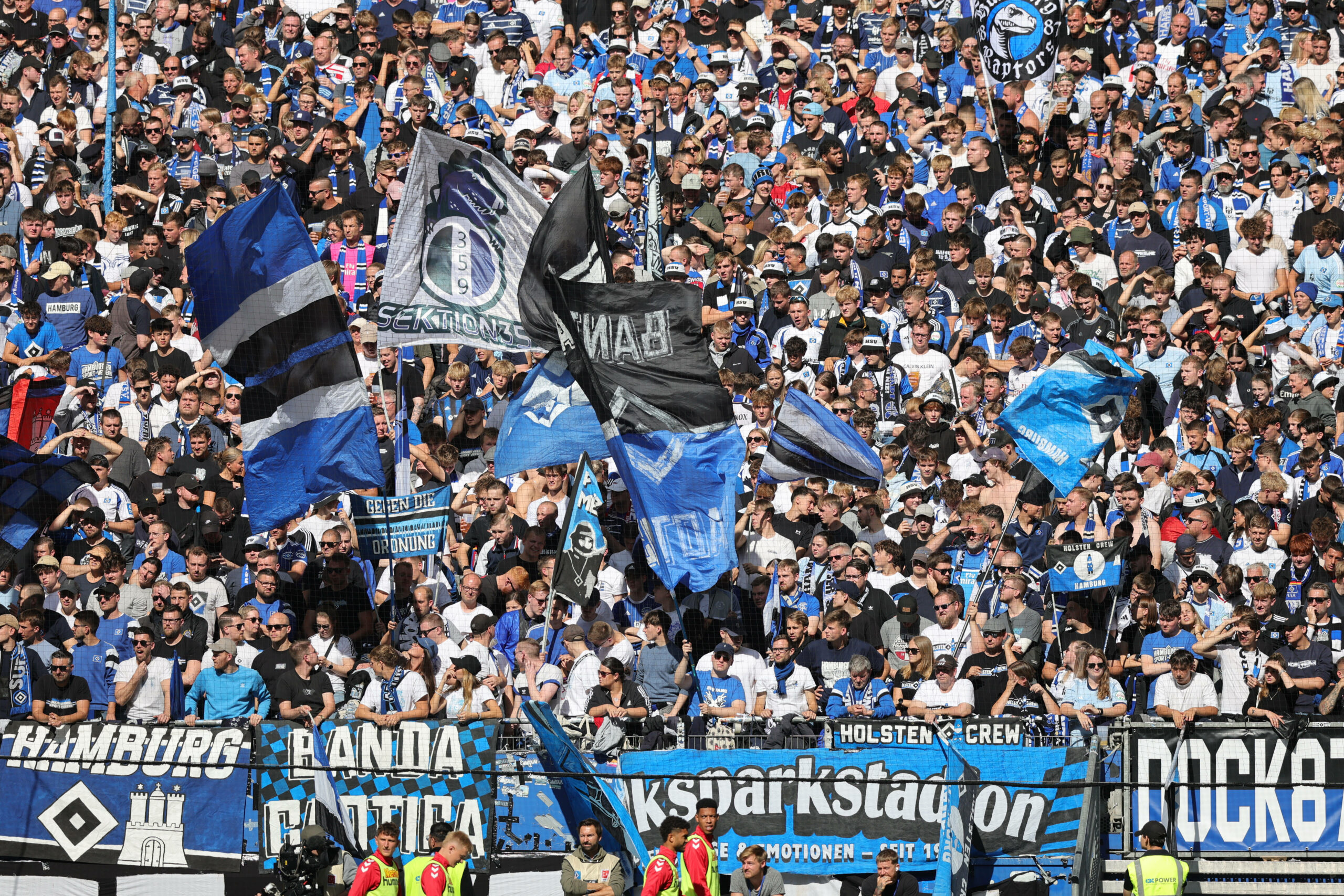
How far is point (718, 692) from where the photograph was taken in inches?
636

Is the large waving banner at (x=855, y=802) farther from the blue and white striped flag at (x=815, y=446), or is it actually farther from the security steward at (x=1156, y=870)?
the blue and white striped flag at (x=815, y=446)

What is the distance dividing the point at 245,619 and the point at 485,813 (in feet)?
8.75

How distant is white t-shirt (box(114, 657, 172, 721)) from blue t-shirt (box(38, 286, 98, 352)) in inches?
200

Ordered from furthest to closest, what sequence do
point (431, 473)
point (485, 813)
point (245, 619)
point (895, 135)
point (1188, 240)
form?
point (895, 135), point (1188, 240), point (431, 473), point (245, 619), point (485, 813)

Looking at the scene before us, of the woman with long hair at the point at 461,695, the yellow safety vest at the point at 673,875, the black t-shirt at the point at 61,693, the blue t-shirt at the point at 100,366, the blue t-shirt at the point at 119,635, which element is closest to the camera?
the yellow safety vest at the point at 673,875

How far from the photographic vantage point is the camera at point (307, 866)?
14781 millimetres

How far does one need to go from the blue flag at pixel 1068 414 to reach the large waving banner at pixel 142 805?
6149mm

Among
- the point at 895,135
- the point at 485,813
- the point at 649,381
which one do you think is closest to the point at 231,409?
the point at 649,381

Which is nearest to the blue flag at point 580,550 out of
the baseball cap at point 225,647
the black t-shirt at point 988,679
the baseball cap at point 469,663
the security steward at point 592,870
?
the baseball cap at point 469,663

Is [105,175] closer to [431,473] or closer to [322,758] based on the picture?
[431,473]

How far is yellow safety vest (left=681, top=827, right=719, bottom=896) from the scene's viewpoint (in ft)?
48.3

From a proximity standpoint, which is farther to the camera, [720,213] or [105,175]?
A: [105,175]

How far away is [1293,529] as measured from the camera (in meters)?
17.0

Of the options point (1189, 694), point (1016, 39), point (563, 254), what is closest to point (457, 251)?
point (563, 254)
